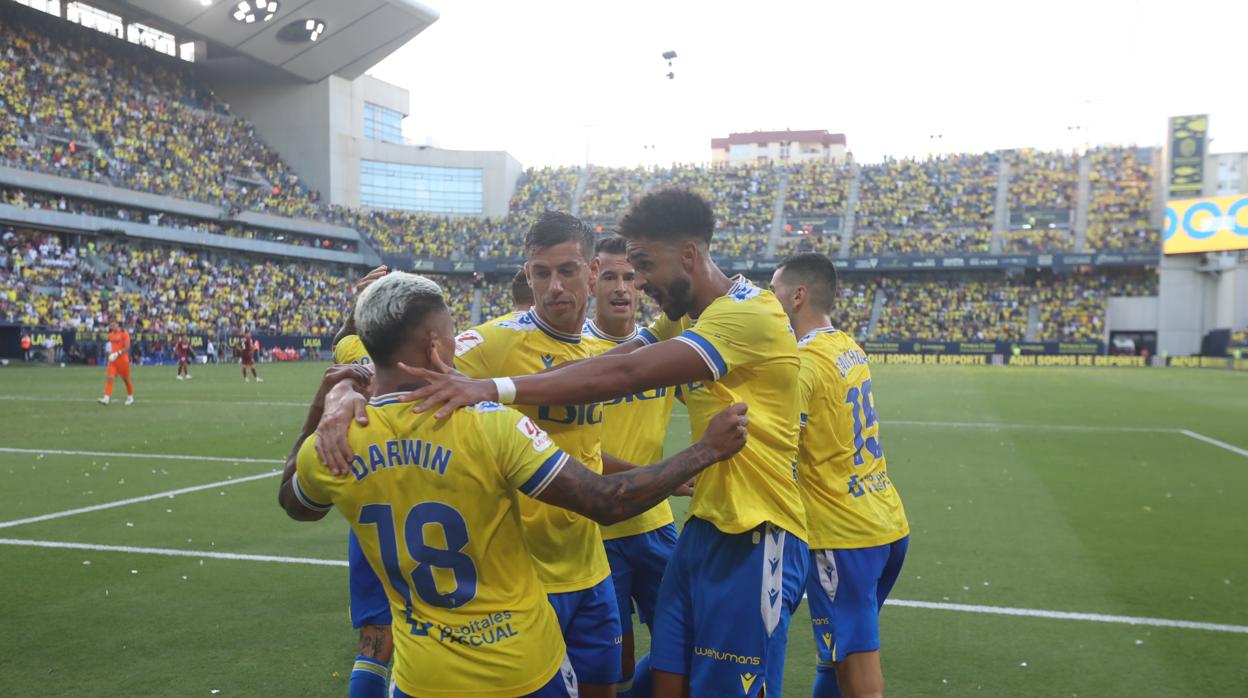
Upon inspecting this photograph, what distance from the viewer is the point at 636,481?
2.68m

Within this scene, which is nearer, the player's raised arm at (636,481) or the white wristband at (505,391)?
the player's raised arm at (636,481)

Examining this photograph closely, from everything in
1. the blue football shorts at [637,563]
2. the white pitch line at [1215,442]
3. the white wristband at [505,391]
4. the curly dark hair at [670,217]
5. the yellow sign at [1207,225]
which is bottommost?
the white pitch line at [1215,442]

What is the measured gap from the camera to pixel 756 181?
66875mm

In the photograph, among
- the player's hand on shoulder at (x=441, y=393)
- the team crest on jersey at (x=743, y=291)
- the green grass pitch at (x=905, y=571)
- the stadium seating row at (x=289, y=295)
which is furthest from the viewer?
the stadium seating row at (x=289, y=295)

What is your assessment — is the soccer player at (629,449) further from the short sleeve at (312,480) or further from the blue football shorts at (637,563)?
the short sleeve at (312,480)

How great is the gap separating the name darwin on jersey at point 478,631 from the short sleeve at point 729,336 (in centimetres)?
116

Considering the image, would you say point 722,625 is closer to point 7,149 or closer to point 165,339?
point 165,339

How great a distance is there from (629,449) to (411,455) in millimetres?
2242

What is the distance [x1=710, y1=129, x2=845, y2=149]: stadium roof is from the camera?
122 m

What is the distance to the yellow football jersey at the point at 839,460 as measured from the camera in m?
4.10

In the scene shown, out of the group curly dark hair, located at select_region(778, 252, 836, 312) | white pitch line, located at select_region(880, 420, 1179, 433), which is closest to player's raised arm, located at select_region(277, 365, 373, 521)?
curly dark hair, located at select_region(778, 252, 836, 312)

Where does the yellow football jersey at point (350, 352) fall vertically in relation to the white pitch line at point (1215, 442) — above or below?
above

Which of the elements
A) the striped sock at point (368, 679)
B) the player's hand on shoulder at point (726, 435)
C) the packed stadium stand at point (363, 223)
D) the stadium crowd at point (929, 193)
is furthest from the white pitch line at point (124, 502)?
the stadium crowd at point (929, 193)

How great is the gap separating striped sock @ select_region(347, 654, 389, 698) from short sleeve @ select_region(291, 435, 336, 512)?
5.71 ft
